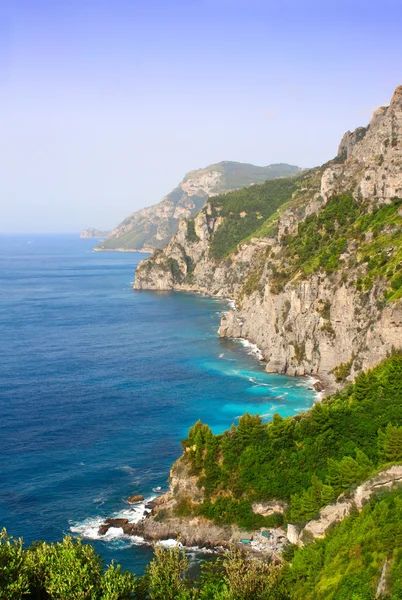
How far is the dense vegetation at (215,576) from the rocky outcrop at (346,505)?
150 inches

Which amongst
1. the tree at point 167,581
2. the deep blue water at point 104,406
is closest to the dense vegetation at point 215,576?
the tree at point 167,581

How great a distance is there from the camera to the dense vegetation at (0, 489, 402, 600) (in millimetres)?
39625

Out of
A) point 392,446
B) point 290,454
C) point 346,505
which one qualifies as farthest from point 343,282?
point 346,505

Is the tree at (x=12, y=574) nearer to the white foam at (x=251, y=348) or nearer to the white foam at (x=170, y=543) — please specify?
the white foam at (x=170, y=543)

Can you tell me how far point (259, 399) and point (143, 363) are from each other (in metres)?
32.0

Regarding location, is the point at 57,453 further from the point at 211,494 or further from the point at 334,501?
the point at 334,501

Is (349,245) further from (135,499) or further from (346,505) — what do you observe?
(346,505)

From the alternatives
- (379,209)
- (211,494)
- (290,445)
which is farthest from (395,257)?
(211,494)

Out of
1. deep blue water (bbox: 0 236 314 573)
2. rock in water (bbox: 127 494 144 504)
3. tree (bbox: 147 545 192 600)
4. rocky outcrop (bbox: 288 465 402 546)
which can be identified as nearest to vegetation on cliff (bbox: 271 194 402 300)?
deep blue water (bbox: 0 236 314 573)

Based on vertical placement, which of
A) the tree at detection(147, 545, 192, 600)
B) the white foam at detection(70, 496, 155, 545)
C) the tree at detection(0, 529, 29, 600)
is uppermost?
the tree at detection(0, 529, 29, 600)

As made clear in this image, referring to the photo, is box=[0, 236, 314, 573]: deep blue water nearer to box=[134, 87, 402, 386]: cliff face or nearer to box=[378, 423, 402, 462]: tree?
box=[134, 87, 402, 386]: cliff face

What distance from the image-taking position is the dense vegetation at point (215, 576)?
39625 millimetres

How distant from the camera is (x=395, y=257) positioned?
104m

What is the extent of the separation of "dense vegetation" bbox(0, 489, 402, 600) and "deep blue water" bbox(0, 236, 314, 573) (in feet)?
59.4
